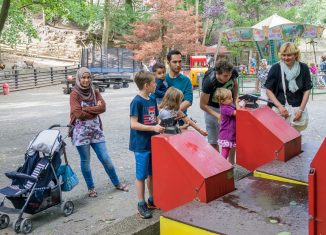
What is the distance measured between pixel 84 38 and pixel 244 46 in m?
14.7

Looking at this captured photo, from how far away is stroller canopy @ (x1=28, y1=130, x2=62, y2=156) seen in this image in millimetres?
4840

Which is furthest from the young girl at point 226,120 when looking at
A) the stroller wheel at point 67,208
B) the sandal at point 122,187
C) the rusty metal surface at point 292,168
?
the stroller wheel at point 67,208

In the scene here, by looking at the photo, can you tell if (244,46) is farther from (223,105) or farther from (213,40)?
(223,105)

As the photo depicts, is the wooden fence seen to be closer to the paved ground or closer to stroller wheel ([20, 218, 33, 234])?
the paved ground

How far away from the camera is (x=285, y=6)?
3750 centimetres

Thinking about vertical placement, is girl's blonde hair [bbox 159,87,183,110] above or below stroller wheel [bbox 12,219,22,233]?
above

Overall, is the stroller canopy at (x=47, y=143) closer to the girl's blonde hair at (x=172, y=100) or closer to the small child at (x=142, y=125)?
the small child at (x=142, y=125)

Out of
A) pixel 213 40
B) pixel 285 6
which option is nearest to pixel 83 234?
pixel 285 6

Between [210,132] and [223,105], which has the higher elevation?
[223,105]

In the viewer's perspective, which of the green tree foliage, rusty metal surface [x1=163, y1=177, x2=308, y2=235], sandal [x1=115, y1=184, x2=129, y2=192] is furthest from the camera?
the green tree foliage

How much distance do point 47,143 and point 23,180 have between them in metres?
0.45

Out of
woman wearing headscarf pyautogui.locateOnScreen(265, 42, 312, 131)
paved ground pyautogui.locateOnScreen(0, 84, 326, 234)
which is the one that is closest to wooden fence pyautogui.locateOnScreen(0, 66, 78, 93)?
paved ground pyautogui.locateOnScreen(0, 84, 326, 234)

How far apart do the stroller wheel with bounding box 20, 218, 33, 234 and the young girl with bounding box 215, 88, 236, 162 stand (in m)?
2.20

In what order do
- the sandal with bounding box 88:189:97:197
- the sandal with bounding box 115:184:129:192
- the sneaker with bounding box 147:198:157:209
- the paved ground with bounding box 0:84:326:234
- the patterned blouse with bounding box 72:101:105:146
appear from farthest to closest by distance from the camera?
the sandal with bounding box 115:184:129:192 < the sandal with bounding box 88:189:97:197 < the patterned blouse with bounding box 72:101:105:146 < the paved ground with bounding box 0:84:326:234 < the sneaker with bounding box 147:198:157:209
